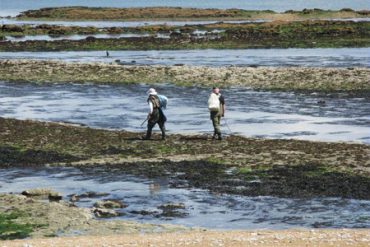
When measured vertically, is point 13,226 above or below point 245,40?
above

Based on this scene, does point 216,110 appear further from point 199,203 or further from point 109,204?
point 109,204

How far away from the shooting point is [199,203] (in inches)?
813

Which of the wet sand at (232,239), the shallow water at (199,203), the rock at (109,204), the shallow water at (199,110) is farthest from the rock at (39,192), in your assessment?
the shallow water at (199,110)

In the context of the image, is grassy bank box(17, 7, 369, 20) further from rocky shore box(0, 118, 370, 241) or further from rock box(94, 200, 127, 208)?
rock box(94, 200, 127, 208)

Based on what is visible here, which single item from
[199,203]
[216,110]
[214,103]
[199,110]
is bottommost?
[199,110]

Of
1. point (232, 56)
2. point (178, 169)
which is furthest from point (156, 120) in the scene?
point (232, 56)

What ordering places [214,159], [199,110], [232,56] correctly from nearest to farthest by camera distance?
[214,159] → [199,110] → [232,56]

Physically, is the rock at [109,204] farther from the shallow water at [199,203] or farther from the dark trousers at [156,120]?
the dark trousers at [156,120]

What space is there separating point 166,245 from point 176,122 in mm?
18288

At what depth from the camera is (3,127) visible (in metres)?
32.5

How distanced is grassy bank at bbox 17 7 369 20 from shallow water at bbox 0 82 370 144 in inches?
3039

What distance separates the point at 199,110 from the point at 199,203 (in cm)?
1714

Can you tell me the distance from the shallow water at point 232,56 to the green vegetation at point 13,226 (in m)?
37.0

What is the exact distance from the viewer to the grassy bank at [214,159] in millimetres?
22219
